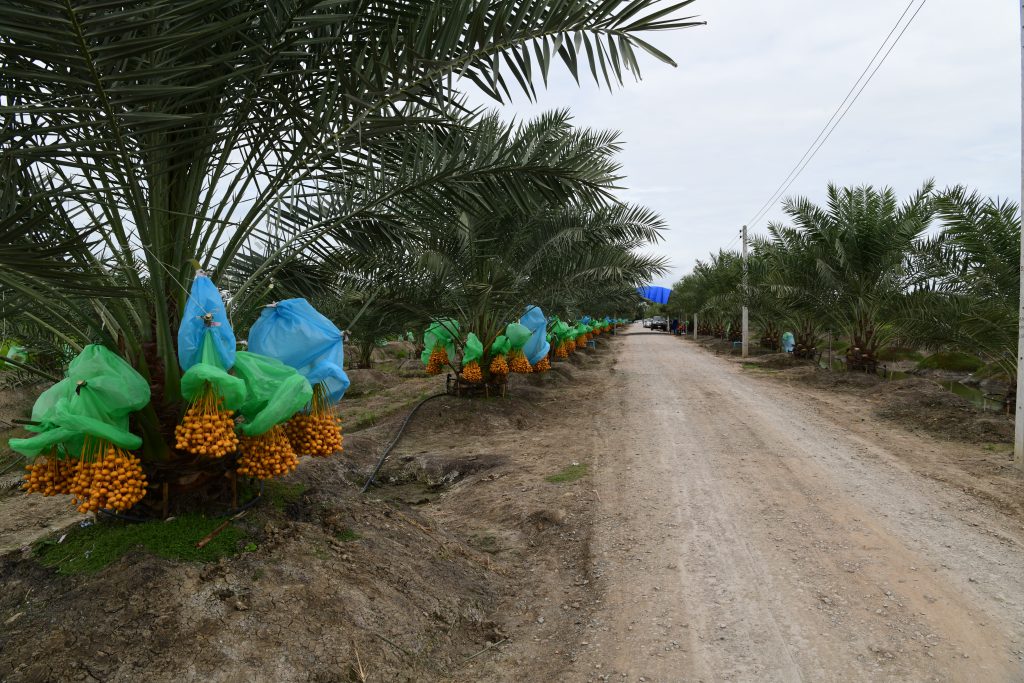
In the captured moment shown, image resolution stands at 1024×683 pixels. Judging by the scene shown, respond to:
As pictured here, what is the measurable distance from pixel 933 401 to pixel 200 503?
33.3 feet

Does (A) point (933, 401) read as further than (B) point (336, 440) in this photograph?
Yes

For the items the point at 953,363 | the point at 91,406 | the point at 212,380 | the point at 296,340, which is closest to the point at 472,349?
the point at 296,340

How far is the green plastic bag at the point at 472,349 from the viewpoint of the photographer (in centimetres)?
980

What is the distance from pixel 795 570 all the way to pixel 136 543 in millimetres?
3778

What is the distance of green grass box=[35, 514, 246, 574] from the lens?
3.25m

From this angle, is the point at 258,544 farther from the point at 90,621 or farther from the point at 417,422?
the point at 417,422

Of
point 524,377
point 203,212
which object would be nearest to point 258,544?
point 203,212

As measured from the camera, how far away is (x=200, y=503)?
3.63 metres

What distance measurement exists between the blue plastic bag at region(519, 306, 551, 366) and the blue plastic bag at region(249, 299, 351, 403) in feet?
24.0

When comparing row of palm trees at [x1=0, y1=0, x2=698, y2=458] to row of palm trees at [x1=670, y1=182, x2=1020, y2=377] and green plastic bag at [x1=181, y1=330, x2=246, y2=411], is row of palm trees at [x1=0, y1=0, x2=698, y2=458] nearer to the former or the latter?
green plastic bag at [x1=181, y1=330, x2=246, y2=411]

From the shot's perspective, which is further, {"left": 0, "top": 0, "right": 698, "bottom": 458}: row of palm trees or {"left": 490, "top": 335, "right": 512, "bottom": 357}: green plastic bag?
{"left": 490, "top": 335, "right": 512, "bottom": 357}: green plastic bag

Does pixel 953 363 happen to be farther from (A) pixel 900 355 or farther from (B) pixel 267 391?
(B) pixel 267 391

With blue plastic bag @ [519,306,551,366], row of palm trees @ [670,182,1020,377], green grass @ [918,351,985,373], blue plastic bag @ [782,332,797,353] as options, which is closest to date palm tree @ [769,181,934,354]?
row of palm trees @ [670,182,1020,377]

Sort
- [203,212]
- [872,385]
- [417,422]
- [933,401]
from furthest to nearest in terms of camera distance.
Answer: [872,385], [933,401], [417,422], [203,212]
